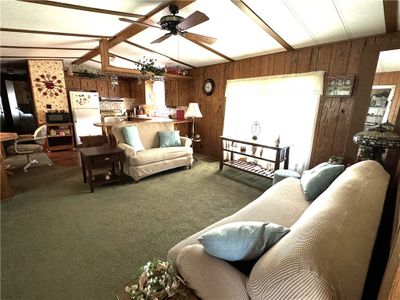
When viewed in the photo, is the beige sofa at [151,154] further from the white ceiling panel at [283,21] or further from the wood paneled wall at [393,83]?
the wood paneled wall at [393,83]

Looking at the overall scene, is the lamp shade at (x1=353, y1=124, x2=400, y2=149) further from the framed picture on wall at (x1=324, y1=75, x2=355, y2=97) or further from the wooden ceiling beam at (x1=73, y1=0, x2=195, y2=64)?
the wooden ceiling beam at (x1=73, y1=0, x2=195, y2=64)

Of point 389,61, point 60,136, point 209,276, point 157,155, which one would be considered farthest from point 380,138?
point 60,136

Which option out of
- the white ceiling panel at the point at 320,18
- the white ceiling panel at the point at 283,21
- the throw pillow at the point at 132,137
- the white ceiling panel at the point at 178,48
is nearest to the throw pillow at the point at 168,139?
the throw pillow at the point at 132,137

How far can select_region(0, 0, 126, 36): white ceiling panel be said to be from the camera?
233 cm

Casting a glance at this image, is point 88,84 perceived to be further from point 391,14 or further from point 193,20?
point 391,14

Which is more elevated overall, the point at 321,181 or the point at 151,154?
the point at 321,181

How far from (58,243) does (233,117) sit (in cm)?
360

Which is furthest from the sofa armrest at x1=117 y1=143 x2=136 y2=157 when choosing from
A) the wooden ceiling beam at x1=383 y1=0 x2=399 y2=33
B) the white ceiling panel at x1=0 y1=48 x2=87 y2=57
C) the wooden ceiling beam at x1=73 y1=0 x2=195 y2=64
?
the wooden ceiling beam at x1=383 y1=0 x2=399 y2=33

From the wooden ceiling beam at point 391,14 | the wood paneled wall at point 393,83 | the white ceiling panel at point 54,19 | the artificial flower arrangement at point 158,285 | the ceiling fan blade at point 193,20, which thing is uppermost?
the white ceiling panel at point 54,19

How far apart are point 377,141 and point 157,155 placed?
3019 millimetres

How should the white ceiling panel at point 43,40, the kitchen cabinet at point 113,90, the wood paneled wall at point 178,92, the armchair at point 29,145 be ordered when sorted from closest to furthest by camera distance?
1. the white ceiling panel at point 43,40
2. the armchair at point 29,145
3. the wood paneled wall at point 178,92
4. the kitchen cabinet at point 113,90

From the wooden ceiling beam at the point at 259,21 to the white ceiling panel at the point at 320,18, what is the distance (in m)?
0.23

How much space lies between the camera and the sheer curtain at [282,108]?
10.3 feet

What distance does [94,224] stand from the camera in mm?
2232
